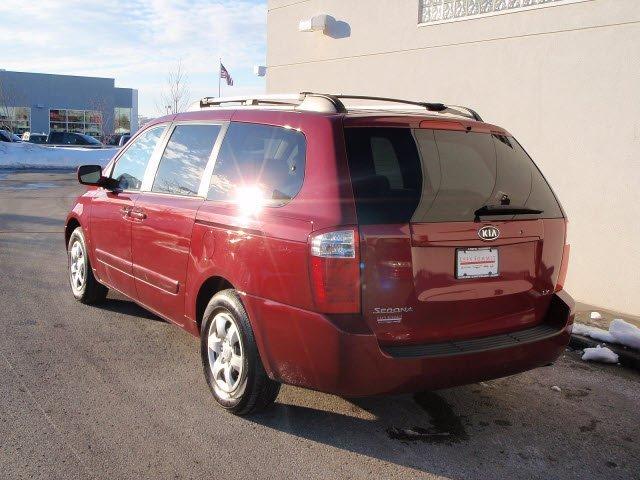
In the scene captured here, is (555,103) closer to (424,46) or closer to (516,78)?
(516,78)

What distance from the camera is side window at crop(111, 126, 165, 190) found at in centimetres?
521

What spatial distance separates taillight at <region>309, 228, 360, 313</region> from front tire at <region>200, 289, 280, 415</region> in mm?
679

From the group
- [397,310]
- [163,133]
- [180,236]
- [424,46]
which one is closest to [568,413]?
[397,310]

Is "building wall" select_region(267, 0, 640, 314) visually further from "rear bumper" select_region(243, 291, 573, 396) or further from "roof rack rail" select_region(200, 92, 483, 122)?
"rear bumper" select_region(243, 291, 573, 396)

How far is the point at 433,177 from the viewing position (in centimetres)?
348

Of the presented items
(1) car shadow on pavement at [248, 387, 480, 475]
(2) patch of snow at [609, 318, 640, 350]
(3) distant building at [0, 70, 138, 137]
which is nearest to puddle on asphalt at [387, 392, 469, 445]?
(1) car shadow on pavement at [248, 387, 480, 475]

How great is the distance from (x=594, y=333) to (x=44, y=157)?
29.1 metres

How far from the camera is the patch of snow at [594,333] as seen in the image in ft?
17.7

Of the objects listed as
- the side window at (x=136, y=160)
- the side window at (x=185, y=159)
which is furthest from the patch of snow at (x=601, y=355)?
the side window at (x=136, y=160)

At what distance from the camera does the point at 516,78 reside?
7.20m

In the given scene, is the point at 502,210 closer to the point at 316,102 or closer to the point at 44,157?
the point at 316,102

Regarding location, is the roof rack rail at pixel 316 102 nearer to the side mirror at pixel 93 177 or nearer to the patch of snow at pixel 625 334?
the side mirror at pixel 93 177

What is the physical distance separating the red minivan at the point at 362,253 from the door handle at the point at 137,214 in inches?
21.0

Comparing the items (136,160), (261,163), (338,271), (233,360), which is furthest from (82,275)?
(338,271)
